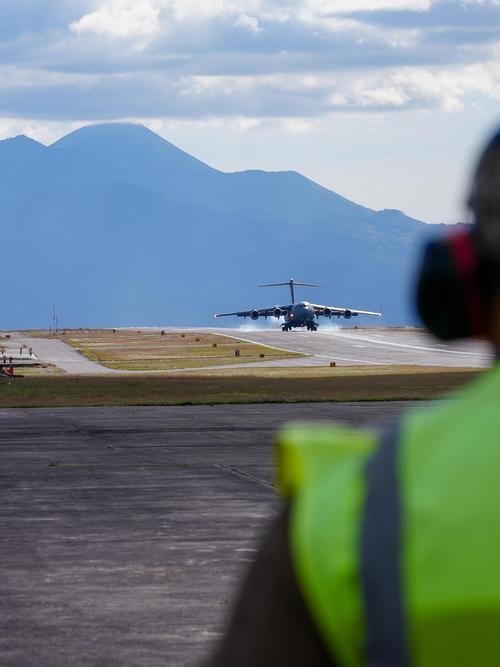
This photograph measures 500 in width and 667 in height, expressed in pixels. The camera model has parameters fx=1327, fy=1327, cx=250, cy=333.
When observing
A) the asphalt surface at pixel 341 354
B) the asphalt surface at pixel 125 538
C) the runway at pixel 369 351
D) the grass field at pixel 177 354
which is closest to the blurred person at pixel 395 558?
the asphalt surface at pixel 125 538

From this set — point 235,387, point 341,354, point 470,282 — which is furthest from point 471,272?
point 341,354

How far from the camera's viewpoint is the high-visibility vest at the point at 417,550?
1593 millimetres

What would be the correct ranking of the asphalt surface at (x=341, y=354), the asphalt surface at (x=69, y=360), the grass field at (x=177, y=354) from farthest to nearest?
the grass field at (x=177, y=354) < the asphalt surface at (x=341, y=354) < the asphalt surface at (x=69, y=360)

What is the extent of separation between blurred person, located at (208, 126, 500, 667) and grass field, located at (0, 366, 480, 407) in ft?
142

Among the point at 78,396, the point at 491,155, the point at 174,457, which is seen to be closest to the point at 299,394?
the point at 78,396

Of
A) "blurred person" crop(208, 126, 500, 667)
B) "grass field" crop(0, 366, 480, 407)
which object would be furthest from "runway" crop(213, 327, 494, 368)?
"blurred person" crop(208, 126, 500, 667)

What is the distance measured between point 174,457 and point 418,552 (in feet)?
81.6

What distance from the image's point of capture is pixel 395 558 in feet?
5.33

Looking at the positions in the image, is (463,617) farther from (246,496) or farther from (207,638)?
(246,496)

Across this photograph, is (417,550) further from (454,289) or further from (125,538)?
(125,538)

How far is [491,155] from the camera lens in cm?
189

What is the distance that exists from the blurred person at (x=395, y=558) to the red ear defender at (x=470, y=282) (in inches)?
2.0

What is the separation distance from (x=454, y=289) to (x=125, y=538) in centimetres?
1455

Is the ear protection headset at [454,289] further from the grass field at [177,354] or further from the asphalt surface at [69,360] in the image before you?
the grass field at [177,354]
